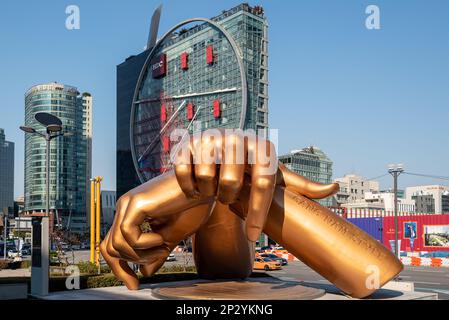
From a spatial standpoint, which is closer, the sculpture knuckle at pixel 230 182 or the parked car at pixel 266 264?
the sculpture knuckle at pixel 230 182

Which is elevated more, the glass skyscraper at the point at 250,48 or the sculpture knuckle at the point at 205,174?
the glass skyscraper at the point at 250,48

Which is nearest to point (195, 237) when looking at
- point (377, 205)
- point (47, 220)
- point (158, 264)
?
point (158, 264)

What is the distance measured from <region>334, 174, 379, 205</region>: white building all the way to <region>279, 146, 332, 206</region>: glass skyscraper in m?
17.2

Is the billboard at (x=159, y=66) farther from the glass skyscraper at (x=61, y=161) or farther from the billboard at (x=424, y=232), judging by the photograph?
the billboard at (x=424, y=232)

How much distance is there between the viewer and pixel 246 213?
12336 mm

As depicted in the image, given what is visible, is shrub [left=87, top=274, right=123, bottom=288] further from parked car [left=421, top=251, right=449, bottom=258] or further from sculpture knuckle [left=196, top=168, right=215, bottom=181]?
parked car [left=421, top=251, right=449, bottom=258]

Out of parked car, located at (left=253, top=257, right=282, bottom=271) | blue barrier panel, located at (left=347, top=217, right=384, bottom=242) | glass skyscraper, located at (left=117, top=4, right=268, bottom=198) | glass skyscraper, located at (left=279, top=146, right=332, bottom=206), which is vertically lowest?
parked car, located at (left=253, top=257, right=282, bottom=271)

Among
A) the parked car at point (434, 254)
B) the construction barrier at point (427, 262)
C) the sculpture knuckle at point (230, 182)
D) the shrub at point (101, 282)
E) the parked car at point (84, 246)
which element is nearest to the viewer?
the sculpture knuckle at point (230, 182)

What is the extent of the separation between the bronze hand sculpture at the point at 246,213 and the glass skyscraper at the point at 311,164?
84.0 m

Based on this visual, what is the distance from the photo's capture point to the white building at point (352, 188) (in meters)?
123

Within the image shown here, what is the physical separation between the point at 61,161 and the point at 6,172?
195ft

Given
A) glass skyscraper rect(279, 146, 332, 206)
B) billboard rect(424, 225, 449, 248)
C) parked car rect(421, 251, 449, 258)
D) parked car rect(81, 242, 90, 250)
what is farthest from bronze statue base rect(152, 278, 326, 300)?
glass skyscraper rect(279, 146, 332, 206)

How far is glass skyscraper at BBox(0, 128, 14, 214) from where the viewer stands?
166m

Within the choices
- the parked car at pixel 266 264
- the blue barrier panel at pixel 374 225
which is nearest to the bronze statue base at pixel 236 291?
the parked car at pixel 266 264
